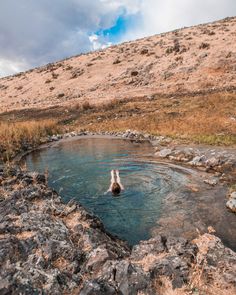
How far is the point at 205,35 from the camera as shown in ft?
192

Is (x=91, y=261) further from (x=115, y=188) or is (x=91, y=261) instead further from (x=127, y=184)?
(x=127, y=184)

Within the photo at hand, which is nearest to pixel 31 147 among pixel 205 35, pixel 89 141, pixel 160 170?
pixel 89 141

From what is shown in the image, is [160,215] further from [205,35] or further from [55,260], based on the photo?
[205,35]

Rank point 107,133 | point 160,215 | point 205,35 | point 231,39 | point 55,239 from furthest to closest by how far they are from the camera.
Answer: point 205,35, point 231,39, point 107,133, point 160,215, point 55,239

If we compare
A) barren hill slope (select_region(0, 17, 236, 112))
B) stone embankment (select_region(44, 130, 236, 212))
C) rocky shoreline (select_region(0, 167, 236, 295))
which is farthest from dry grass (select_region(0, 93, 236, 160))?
rocky shoreline (select_region(0, 167, 236, 295))

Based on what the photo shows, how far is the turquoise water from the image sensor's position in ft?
39.8

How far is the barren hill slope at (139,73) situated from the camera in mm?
43469

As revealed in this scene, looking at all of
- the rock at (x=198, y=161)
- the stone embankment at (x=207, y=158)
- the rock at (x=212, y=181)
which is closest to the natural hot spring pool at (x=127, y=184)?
the rock at (x=212, y=181)

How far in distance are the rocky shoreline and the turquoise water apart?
2.04m

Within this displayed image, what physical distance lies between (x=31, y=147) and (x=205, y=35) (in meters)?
45.0

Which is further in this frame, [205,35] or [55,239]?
[205,35]

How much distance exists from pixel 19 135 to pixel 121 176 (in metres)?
11.9

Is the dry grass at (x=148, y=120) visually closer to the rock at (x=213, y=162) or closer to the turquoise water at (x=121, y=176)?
the turquoise water at (x=121, y=176)

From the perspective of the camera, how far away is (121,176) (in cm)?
1752
